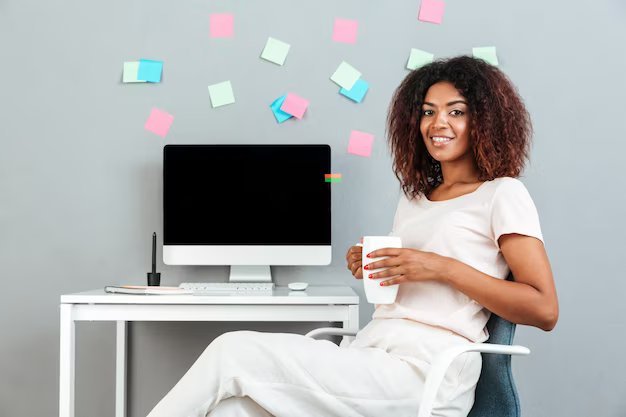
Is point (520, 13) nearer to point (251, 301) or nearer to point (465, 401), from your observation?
point (251, 301)

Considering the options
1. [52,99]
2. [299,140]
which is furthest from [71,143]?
[299,140]

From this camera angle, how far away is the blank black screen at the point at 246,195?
103 inches

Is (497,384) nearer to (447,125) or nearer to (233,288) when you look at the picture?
(447,125)

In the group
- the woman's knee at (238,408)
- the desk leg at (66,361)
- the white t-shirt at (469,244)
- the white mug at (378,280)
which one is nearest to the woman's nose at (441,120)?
the white t-shirt at (469,244)

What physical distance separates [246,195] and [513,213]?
1.28m

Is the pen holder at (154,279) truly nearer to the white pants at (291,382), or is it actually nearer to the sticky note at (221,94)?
the sticky note at (221,94)

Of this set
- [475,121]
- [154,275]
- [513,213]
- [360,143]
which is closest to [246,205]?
[154,275]

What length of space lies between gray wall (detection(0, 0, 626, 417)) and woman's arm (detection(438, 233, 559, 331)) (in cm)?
129

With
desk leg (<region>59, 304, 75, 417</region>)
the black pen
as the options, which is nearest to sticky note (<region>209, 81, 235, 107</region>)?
the black pen

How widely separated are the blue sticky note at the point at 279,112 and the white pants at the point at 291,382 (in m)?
1.49

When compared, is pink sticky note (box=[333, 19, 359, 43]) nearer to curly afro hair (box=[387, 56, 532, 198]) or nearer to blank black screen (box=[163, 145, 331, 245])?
blank black screen (box=[163, 145, 331, 245])

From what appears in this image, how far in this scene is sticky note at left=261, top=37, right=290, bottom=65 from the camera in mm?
2801

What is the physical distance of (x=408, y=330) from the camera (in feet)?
4.98

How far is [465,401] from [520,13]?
1789 millimetres
